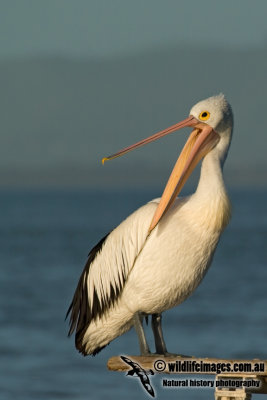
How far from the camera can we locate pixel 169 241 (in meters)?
6.75

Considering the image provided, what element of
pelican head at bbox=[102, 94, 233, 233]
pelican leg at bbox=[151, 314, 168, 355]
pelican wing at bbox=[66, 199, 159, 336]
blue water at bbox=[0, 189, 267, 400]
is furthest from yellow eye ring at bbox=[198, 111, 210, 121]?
blue water at bbox=[0, 189, 267, 400]

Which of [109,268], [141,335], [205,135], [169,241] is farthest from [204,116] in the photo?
[141,335]

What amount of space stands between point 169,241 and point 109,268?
53cm

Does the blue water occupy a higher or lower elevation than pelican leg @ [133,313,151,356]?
higher

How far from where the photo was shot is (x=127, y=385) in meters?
13.8

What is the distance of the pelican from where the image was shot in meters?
6.71

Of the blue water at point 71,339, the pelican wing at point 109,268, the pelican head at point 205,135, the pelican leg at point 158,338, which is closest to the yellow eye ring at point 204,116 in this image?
the pelican head at point 205,135

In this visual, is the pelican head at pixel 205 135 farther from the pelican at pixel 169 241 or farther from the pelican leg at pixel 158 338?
the pelican leg at pixel 158 338

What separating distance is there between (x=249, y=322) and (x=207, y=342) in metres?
2.86

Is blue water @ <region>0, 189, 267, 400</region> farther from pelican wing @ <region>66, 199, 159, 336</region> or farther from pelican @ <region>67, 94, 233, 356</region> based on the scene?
pelican @ <region>67, 94, 233, 356</region>

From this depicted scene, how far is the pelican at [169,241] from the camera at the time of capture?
6715 millimetres

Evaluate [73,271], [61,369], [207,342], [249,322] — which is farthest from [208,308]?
[73,271]

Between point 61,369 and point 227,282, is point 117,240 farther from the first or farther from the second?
point 227,282

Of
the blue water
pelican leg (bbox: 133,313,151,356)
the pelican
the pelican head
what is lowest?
pelican leg (bbox: 133,313,151,356)
